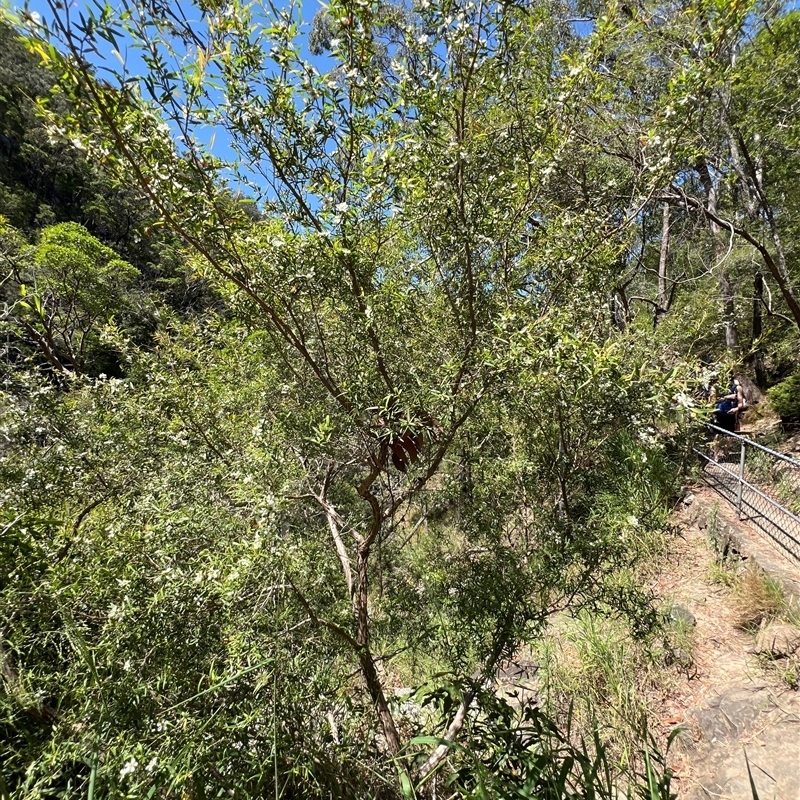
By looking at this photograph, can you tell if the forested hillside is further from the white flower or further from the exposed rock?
the exposed rock

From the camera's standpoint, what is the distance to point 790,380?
8.05 metres

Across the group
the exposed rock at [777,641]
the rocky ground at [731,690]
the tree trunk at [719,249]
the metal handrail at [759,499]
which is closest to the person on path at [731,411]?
the metal handrail at [759,499]

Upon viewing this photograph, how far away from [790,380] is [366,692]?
9.24 meters

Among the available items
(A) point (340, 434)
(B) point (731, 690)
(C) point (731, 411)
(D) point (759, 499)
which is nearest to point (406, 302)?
(A) point (340, 434)

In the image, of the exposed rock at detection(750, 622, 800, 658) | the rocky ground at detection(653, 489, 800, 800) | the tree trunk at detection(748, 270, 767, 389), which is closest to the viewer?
the rocky ground at detection(653, 489, 800, 800)

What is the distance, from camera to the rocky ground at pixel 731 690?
3121 mm

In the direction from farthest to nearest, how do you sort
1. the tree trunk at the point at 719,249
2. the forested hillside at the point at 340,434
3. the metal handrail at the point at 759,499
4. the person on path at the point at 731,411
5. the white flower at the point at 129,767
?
the tree trunk at the point at 719,249, the person on path at the point at 731,411, the metal handrail at the point at 759,499, the forested hillside at the point at 340,434, the white flower at the point at 129,767

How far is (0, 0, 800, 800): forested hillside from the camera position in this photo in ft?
5.08

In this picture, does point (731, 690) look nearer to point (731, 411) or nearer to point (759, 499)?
point (759, 499)

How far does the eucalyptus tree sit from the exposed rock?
2.35 metres

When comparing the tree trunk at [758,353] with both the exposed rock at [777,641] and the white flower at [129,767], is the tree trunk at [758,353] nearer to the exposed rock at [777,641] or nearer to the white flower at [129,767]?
the exposed rock at [777,641]

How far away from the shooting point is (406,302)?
2566mm

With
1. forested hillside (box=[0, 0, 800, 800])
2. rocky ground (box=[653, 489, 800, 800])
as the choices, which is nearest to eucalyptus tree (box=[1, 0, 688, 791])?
forested hillside (box=[0, 0, 800, 800])

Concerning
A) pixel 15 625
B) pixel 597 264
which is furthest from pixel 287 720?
pixel 597 264
